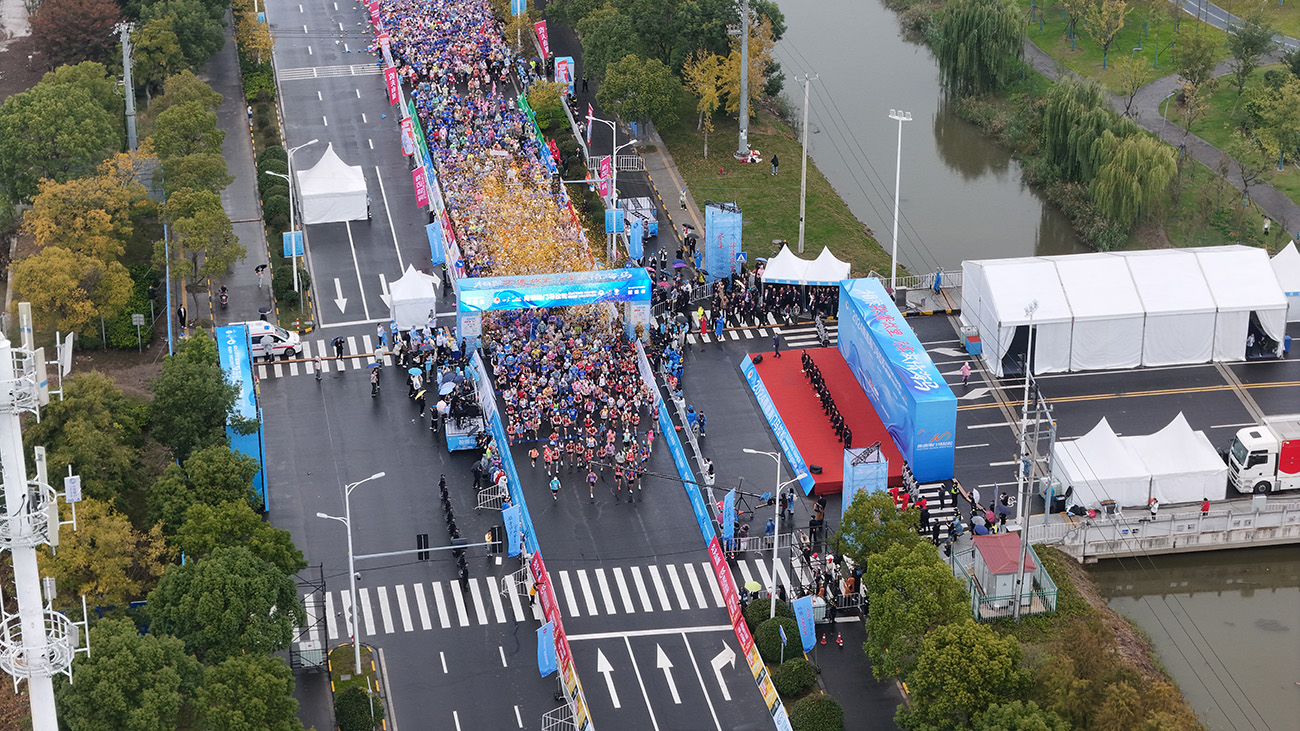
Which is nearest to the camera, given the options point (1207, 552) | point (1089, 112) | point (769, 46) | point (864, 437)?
point (1207, 552)

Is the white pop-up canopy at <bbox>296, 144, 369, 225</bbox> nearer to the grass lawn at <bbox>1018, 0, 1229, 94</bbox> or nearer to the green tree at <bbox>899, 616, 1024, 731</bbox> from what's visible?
the green tree at <bbox>899, 616, 1024, 731</bbox>

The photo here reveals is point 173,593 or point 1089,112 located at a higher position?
point 1089,112

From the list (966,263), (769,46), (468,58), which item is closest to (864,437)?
(966,263)

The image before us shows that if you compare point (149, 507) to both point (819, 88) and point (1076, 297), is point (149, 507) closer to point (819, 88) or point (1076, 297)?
point (1076, 297)

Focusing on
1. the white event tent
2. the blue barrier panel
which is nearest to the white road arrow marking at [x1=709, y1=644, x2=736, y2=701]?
the blue barrier panel

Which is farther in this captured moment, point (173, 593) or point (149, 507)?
point (149, 507)

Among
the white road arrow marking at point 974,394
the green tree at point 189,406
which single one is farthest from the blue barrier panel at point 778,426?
the green tree at point 189,406

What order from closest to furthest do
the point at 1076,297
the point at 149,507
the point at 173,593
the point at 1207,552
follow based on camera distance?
the point at 173,593
the point at 149,507
the point at 1207,552
the point at 1076,297
